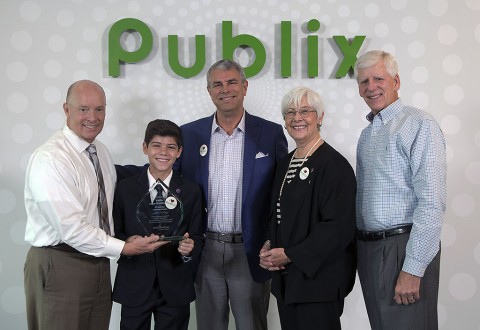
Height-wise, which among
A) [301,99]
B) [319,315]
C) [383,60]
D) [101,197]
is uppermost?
[383,60]

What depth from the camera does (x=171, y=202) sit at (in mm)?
2330

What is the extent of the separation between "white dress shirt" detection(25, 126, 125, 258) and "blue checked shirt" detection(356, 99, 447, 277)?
3.90 feet

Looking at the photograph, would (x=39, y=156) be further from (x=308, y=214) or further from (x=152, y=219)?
(x=308, y=214)

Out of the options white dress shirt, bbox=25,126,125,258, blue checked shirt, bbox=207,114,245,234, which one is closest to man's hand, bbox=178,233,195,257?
white dress shirt, bbox=25,126,125,258

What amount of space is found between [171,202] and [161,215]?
0.26ft

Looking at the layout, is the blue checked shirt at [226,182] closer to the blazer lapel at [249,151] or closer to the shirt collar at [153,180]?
the blazer lapel at [249,151]

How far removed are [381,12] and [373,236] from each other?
1979 millimetres

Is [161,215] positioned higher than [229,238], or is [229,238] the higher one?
[161,215]

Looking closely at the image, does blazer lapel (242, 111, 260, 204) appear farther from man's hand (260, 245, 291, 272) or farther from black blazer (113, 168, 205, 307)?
man's hand (260, 245, 291, 272)

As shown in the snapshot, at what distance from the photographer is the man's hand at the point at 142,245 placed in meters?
2.22

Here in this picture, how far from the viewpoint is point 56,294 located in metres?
2.24

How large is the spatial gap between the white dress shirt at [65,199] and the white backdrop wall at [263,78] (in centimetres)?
122

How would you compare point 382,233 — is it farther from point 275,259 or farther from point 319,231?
point 275,259

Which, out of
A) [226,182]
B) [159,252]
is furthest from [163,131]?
[159,252]
